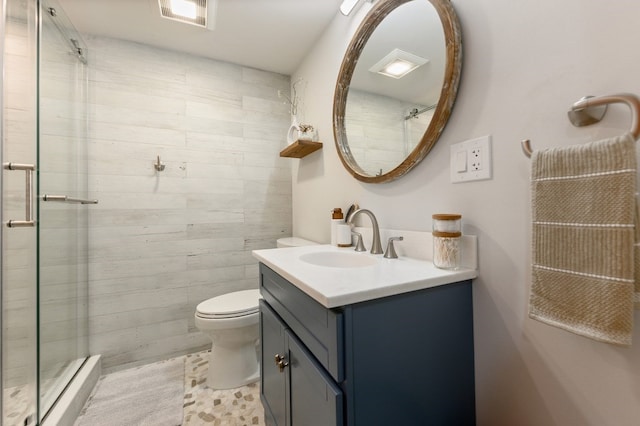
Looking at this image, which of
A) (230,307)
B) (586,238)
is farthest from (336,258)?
(586,238)

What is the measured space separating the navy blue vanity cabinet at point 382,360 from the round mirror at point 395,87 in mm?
569

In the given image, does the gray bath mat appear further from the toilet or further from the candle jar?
the candle jar

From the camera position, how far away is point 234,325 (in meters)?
1.52

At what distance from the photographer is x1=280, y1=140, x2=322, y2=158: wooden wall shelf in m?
1.78

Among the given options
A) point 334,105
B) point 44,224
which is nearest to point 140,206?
point 44,224

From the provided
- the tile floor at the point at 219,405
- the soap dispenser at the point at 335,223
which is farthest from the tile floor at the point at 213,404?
the soap dispenser at the point at 335,223

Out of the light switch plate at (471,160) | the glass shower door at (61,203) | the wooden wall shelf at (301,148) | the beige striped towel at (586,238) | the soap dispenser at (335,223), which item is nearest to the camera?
the beige striped towel at (586,238)

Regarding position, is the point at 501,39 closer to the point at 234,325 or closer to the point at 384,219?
the point at 384,219

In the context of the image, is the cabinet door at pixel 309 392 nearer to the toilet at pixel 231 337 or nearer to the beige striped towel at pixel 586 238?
the beige striped towel at pixel 586 238

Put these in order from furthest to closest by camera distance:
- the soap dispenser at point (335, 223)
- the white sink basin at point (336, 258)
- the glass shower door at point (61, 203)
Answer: the soap dispenser at point (335, 223)
the glass shower door at point (61, 203)
the white sink basin at point (336, 258)

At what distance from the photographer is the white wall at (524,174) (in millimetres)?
590

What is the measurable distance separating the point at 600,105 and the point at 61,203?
2.24 metres

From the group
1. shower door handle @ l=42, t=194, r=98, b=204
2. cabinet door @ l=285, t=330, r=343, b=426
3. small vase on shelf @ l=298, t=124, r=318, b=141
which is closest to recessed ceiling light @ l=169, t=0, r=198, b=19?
small vase on shelf @ l=298, t=124, r=318, b=141

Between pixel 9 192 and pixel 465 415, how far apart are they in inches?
81.7
